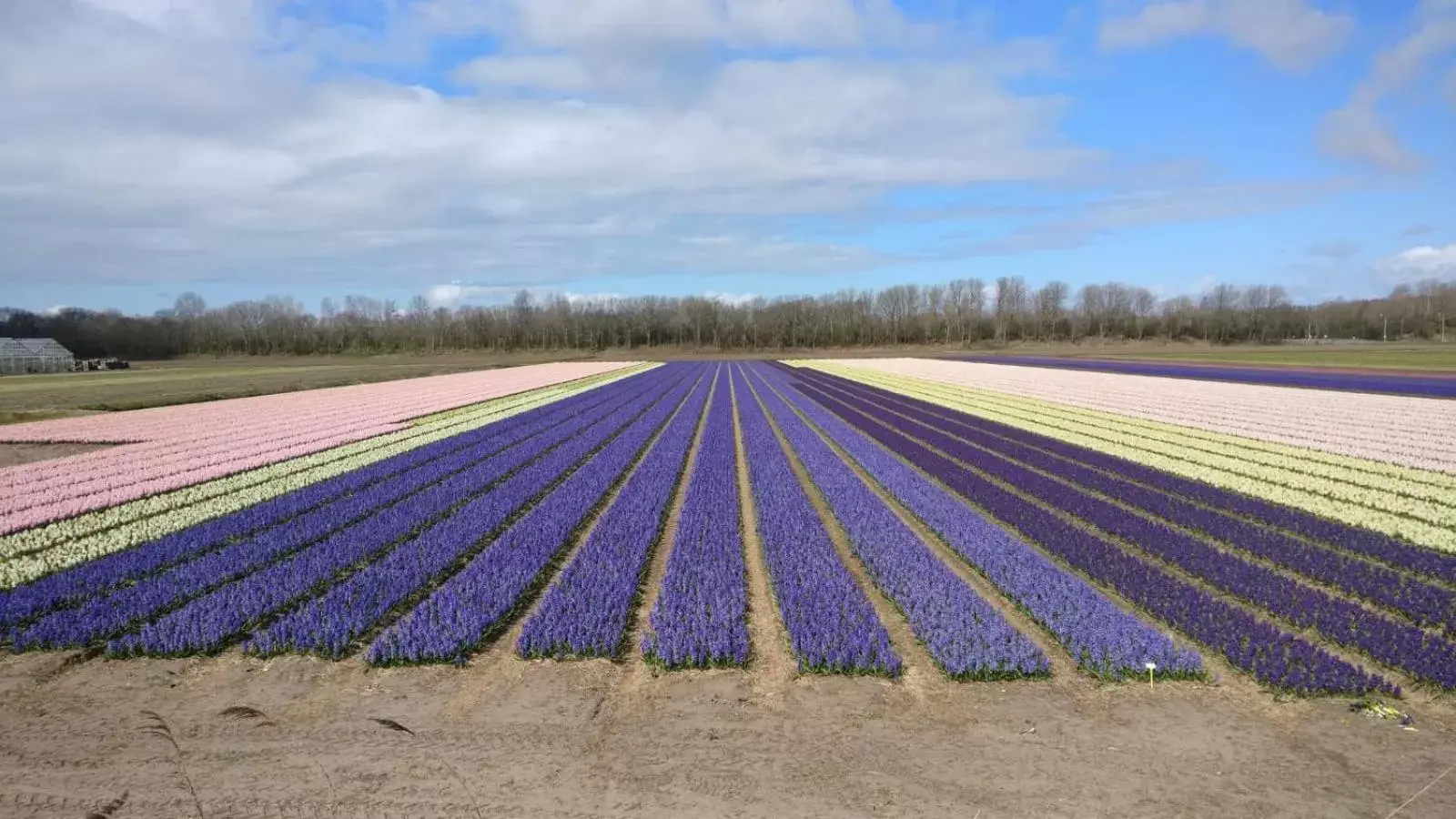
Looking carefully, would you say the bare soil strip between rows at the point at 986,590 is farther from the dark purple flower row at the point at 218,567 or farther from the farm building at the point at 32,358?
the farm building at the point at 32,358

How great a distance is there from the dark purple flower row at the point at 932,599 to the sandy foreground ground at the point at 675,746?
262mm

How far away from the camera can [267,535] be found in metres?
11.2

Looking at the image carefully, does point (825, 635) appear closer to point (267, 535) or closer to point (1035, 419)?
point (267, 535)

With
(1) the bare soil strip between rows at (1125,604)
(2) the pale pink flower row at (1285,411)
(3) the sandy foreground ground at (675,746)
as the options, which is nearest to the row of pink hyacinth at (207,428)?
(3) the sandy foreground ground at (675,746)

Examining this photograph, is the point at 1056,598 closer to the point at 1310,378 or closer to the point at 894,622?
the point at 894,622

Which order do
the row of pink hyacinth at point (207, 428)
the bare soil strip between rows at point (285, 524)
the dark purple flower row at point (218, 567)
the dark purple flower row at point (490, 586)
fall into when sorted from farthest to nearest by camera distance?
the row of pink hyacinth at point (207, 428), the bare soil strip between rows at point (285, 524), the dark purple flower row at point (218, 567), the dark purple flower row at point (490, 586)

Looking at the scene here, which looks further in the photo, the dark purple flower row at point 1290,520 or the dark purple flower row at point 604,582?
the dark purple flower row at point 1290,520

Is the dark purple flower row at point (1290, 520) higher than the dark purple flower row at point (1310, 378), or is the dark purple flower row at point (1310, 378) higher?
the dark purple flower row at point (1310, 378)

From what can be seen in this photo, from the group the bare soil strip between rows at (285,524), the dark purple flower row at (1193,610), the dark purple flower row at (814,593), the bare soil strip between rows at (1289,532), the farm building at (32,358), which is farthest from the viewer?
the farm building at (32,358)

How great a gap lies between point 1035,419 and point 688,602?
68.9ft

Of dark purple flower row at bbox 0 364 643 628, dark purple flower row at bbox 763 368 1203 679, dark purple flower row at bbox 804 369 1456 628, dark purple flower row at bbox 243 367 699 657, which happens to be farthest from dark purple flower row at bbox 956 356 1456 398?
dark purple flower row at bbox 0 364 643 628

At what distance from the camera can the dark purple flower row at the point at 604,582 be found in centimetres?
742

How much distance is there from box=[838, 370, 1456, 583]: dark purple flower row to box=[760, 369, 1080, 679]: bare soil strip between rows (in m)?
5.01

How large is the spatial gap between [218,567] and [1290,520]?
14.9 meters
